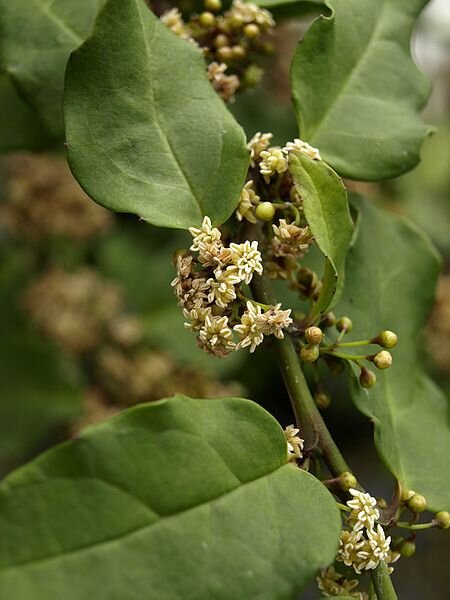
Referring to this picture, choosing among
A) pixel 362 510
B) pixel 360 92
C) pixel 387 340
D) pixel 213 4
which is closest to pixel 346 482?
pixel 362 510

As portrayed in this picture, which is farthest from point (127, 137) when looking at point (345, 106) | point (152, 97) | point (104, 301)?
point (104, 301)

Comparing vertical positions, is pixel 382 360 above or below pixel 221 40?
below

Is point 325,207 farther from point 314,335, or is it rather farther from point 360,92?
point 360,92

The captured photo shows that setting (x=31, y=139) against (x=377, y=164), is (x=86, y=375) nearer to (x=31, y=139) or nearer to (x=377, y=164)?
(x=31, y=139)

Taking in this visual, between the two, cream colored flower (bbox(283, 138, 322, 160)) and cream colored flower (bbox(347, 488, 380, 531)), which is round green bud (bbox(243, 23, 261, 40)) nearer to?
cream colored flower (bbox(283, 138, 322, 160))

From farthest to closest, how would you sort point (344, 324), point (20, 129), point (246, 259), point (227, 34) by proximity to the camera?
point (20, 129) < point (227, 34) < point (344, 324) < point (246, 259)

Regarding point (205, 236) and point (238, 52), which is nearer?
point (205, 236)

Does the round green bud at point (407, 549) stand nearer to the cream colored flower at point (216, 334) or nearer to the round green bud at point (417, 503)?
the round green bud at point (417, 503)
